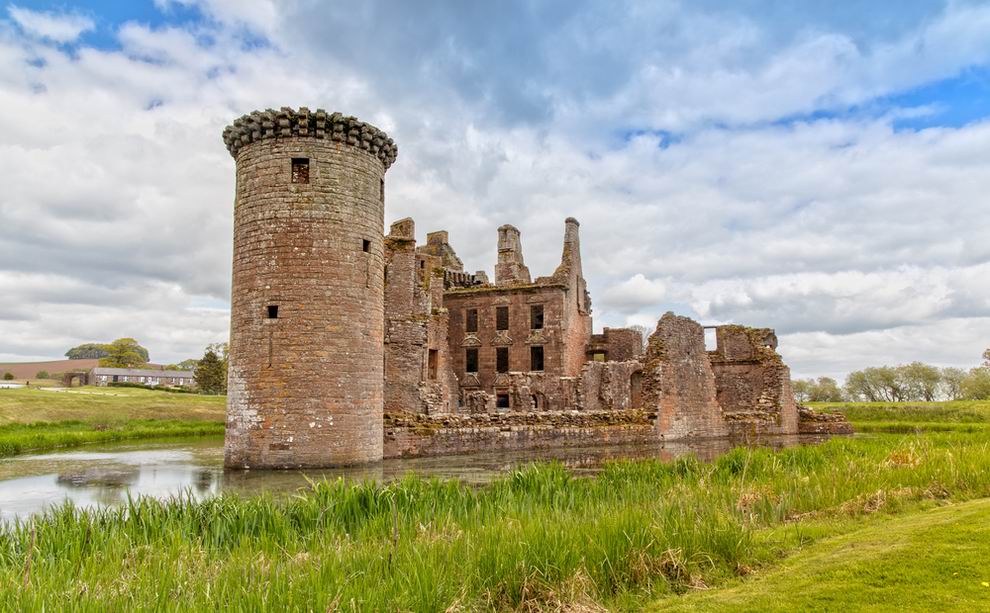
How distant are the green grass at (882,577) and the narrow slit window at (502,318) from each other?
3621 cm

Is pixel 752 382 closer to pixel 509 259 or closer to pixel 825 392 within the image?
pixel 509 259

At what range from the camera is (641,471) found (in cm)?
1255

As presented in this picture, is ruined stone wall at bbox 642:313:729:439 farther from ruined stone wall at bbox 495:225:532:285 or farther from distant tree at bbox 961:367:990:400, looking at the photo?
distant tree at bbox 961:367:990:400

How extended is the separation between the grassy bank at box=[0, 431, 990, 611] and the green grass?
21.1 inches

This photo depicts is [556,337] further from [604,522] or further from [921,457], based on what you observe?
[604,522]

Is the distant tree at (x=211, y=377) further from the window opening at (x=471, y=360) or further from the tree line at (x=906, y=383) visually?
the tree line at (x=906, y=383)

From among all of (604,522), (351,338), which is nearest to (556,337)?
(351,338)

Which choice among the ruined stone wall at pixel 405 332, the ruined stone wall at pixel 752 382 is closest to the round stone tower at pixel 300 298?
the ruined stone wall at pixel 405 332

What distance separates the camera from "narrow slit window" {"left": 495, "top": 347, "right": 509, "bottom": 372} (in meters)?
43.5

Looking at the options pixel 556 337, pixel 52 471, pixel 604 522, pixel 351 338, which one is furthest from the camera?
pixel 556 337

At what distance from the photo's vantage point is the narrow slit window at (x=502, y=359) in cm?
4353

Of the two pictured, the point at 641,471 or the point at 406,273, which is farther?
the point at 406,273

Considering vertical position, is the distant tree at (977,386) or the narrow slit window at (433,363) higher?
the narrow slit window at (433,363)

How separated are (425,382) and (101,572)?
21.4m
